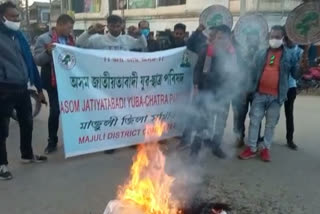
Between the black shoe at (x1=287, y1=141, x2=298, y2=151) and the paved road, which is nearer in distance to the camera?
the paved road

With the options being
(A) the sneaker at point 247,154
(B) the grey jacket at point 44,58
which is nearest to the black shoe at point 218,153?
(A) the sneaker at point 247,154

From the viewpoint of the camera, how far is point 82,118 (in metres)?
5.70

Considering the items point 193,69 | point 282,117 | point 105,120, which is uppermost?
point 193,69

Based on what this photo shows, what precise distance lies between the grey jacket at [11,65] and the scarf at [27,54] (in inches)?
2.3

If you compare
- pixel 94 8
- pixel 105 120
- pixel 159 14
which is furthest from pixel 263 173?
pixel 94 8

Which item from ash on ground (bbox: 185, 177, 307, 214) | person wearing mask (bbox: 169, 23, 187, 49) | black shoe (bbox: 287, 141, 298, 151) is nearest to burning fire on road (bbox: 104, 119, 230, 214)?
ash on ground (bbox: 185, 177, 307, 214)

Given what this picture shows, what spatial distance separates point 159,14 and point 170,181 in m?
24.8

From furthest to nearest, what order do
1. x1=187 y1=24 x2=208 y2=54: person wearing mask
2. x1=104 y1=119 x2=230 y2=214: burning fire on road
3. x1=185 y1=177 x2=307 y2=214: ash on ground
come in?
x1=187 y1=24 x2=208 y2=54: person wearing mask < x1=185 y1=177 x2=307 y2=214: ash on ground < x1=104 y1=119 x2=230 y2=214: burning fire on road

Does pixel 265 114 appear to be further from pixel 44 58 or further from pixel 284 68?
pixel 44 58

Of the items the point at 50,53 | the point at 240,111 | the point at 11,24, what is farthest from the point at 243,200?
the point at 11,24

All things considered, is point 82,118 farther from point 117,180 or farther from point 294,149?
point 294,149

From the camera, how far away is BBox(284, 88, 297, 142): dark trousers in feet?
21.1

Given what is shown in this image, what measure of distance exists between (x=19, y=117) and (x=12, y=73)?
2.05 ft

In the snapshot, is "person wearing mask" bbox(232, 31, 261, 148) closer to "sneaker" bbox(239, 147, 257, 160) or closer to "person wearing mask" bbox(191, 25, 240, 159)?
"person wearing mask" bbox(191, 25, 240, 159)
